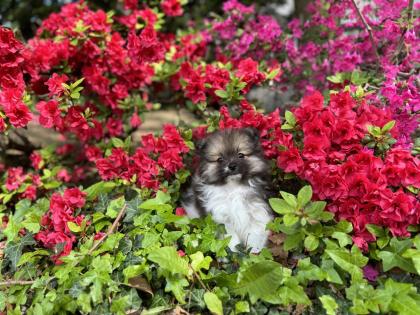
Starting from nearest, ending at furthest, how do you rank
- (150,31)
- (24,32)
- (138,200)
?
(138,200) → (150,31) → (24,32)

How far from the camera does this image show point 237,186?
11.8 ft

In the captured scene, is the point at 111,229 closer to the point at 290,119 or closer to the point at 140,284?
the point at 140,284

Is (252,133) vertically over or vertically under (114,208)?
over

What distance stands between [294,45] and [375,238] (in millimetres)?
3158

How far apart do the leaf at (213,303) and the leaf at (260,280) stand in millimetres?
165

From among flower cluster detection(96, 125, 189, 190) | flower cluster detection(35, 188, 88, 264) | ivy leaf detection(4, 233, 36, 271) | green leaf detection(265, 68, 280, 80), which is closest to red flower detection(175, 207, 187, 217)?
flower cluster detection(96, 125, 189, 190)

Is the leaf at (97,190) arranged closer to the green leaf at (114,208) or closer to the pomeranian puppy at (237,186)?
the green leaf at (114,208)

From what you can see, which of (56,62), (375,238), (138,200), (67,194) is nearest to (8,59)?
(56,62)

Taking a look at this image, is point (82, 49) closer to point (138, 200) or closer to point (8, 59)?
point (8, 59)

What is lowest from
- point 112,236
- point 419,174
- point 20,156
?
point 20,156

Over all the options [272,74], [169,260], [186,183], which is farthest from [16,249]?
[272,74]

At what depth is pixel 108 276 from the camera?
3051mm

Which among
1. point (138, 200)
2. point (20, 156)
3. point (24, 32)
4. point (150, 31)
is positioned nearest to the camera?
point (138, 200)

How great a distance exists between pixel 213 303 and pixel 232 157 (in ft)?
4.01
